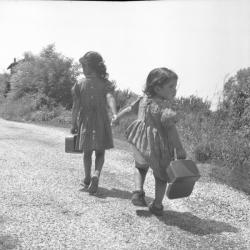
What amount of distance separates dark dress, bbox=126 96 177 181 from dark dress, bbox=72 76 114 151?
770 mm

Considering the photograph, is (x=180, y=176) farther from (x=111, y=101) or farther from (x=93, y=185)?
(x=111, y=101)

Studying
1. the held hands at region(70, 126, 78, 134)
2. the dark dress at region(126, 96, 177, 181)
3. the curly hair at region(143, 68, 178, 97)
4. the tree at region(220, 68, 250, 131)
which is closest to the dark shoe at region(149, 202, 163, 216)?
the dark dress at region(126, 96, 177, 181)

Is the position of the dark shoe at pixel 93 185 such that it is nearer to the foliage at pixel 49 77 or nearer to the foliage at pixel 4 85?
the foliage at pixel 49 77

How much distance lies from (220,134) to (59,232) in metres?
5.21

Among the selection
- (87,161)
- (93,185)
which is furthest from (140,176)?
(87,161)

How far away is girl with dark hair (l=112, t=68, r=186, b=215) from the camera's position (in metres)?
4.26

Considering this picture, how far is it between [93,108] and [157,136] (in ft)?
3.44

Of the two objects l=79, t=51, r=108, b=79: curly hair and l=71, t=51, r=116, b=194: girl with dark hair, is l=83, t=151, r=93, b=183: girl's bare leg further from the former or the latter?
l=79, t=51, r=108, b=79: curly hair

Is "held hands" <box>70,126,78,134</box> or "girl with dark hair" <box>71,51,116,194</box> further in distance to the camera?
"held hands" <box>70,126,78,134</box>

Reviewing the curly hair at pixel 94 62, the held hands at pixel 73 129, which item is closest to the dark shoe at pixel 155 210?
the held hands at pixel 73 129

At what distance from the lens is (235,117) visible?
976 cm

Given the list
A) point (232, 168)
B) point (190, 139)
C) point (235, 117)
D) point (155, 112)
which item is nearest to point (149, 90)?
point (155, 112)

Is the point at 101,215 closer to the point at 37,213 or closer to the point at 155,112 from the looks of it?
the point at 37,213

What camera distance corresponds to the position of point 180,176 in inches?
153
